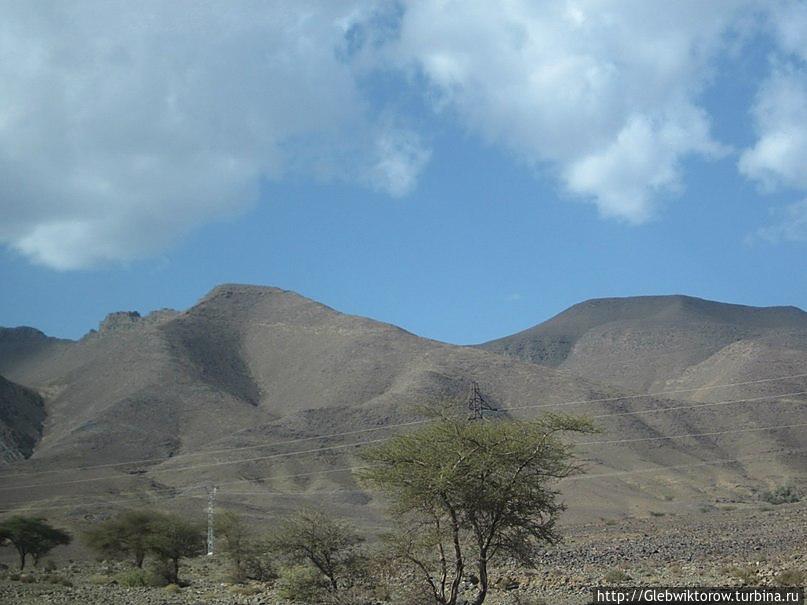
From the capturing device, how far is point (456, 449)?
74.0ft

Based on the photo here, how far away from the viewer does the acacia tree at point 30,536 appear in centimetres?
5572

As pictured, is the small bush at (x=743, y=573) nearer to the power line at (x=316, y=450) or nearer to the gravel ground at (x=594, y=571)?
the gravel ground at (x=594, y=571)

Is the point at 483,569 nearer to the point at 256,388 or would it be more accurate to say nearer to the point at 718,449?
the point at 718,449

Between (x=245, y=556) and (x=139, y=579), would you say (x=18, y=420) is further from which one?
(x=139, y=579)

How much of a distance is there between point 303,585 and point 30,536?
112 feet

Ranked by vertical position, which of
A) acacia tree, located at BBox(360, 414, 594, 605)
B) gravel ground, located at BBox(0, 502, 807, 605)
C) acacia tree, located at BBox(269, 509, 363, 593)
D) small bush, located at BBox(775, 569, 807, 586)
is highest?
acacia tree, located at BBox(360, 414, 594, 605)

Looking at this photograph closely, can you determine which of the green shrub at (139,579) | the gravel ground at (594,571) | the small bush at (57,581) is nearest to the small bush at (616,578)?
the gravel ground at (594,571)

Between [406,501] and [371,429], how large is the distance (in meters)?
99.0

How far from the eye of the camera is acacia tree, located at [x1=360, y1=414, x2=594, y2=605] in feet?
72.5

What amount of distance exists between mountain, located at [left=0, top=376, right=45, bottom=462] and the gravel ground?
80.6 m

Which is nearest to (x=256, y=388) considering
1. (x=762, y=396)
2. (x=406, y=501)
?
(x=762, y=396)

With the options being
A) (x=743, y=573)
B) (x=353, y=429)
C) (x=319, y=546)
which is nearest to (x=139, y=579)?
(x=319, y=546)

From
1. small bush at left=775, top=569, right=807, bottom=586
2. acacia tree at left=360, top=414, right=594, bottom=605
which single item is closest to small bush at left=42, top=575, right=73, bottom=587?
acacia tree at left=360, top=414, right=594, bottom=605

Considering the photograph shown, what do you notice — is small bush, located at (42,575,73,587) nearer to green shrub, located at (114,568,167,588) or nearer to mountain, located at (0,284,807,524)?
green shrub, located at (114,568,167,588)
